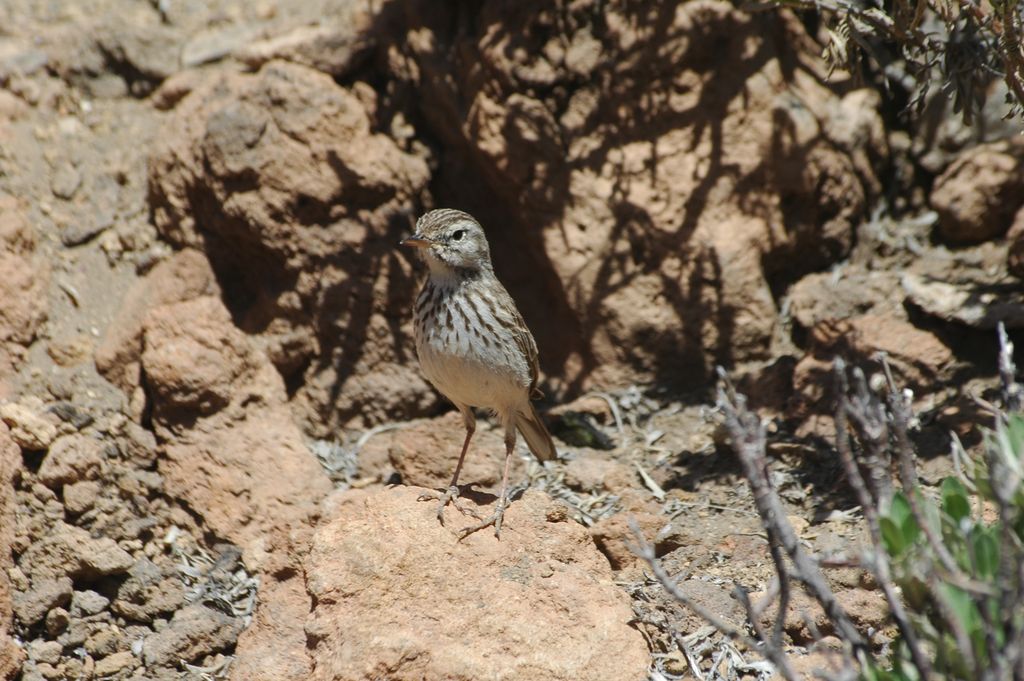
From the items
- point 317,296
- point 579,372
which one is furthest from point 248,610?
point 579,372

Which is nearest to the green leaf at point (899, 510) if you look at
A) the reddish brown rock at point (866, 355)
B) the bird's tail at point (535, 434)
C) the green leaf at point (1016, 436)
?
the green leaf at point (1016, 436)

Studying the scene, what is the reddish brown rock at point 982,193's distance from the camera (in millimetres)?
6734

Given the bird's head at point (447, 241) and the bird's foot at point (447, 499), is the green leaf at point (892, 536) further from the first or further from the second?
the bird's head at point (447, 241)

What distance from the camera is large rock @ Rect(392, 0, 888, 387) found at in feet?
22.7

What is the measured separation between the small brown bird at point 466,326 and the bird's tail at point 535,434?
0.16 metres

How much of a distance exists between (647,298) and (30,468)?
395 cm

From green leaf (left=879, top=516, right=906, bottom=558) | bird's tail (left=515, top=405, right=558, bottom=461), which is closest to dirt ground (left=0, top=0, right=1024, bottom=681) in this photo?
bird's tail (left=515, top=405, right=558, bottom=461)

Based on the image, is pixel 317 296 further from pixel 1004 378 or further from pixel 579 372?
pixel 1004 378

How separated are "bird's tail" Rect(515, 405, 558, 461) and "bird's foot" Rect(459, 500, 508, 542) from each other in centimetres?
95

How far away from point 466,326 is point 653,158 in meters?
2.14

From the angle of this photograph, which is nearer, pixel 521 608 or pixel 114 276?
pixel 521 608

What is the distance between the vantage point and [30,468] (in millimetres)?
5395

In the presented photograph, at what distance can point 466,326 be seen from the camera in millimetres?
5719

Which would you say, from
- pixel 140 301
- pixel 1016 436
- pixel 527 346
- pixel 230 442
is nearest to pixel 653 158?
pixel 527 346
